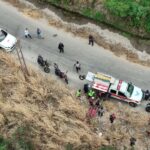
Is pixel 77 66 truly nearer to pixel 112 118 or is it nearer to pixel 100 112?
pixel 100 112

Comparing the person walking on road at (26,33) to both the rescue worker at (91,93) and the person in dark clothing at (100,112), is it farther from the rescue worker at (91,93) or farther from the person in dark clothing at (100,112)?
the person in dark clothing at (100,112)

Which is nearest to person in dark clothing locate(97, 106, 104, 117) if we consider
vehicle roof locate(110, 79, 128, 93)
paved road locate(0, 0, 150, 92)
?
vehicle roof locate(110, 79, 128, 93)

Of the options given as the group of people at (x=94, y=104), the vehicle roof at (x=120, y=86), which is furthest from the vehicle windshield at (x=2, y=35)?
the vehicle roof at (x=120, y=86)

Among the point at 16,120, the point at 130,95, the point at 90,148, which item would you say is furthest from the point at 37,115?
the point at 130,95

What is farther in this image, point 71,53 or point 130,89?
point 71,53

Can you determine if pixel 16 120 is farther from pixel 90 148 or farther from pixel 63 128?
pixel 90 148

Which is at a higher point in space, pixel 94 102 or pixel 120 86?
pixel 120 86

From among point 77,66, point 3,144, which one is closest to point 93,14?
point 77,66
